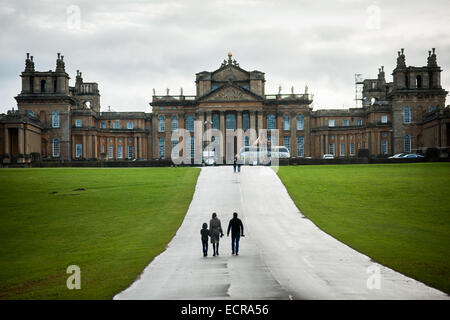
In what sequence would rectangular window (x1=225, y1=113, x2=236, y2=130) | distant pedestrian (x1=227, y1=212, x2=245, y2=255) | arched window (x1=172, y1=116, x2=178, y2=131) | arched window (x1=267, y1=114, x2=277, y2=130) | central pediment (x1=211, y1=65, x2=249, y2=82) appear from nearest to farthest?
distant pedestrian (x1=227, y1=212, x2=245, y2=255), rectangular window (x1=225, y1=113, x2=236, y2=130), central pediment (x1=211, y1=65, x2=249, y2=82), arched window (x1=267, y1=114, x2=277, y2=130), arched window (x1=172, y1=116, x2=178, y2=131)

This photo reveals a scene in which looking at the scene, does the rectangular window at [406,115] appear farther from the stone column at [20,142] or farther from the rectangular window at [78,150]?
the stone column at [20,142]

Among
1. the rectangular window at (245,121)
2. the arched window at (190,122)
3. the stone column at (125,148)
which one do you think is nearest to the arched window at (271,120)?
the rectangular window at (245,121)

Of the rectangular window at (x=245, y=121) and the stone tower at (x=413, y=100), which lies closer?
the stone tower at (x=413, y=100)

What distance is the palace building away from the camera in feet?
336

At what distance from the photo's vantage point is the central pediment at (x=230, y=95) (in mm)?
109188

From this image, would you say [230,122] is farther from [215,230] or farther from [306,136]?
[215,230]

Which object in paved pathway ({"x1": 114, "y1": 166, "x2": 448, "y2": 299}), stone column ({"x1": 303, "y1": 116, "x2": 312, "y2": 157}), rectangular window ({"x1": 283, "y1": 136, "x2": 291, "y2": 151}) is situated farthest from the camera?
rectangular window ({"x1": 283, "y1": 136, "x2": 291, "y2": 151})

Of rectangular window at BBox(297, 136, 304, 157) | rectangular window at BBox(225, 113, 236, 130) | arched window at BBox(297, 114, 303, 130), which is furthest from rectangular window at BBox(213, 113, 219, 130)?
rectangular window at BBox(297, 136, 304, 157)

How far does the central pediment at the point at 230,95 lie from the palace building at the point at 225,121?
0.20m

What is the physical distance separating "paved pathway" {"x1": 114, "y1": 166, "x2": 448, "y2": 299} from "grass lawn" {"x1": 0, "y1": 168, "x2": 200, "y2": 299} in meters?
1.25

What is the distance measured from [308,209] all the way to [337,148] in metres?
80.8

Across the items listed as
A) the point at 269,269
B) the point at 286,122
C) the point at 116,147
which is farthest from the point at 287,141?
the point at 269,269

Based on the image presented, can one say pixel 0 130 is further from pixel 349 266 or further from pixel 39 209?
pixel 349 266

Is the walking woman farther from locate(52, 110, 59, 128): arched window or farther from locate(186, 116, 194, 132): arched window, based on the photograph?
locate(186, 116, 194, 132): arched window
